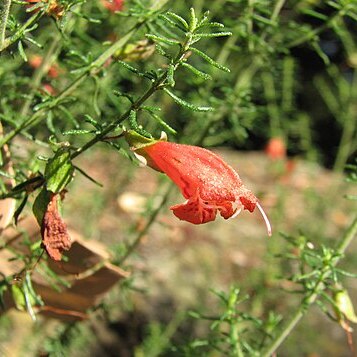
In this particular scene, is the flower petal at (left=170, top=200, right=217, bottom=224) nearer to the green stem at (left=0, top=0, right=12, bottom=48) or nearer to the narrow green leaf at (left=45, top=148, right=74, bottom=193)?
the narrow green leaf at (left=45, top=148, right=74, bottom=193)

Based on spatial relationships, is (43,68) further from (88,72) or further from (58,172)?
(58,172)

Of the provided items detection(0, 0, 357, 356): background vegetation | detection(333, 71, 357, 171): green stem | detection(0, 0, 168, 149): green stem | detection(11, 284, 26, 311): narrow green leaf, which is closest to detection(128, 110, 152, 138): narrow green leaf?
detection(0, 0, 357, 356): background vegetation

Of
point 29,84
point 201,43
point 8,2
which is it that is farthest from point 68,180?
point 201,43

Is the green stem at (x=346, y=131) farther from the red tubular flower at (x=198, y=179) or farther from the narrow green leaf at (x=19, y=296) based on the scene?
the red tubular flower at (x=198, y=179)

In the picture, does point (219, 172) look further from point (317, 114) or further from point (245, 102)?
point (317, 114)

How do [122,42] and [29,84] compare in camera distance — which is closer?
[122,42]
